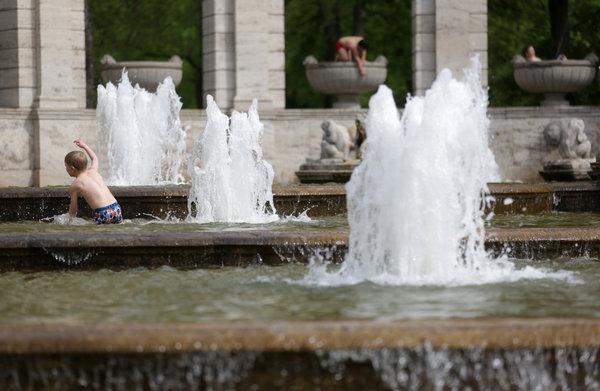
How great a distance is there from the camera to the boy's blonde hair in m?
15.1

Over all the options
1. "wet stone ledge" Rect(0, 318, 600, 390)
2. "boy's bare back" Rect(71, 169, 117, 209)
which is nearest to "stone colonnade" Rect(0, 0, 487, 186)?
"boy's bare back" Rect(71, 169, 117, 209)

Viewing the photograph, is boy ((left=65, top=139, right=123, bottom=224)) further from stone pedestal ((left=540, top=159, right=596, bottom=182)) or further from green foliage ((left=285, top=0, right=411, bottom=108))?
green foliage ((left=285, top=0, right=411, bottom=108))

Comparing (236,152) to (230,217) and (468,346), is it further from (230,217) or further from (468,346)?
(468,346)

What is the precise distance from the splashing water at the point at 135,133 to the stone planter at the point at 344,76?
11.1 ft

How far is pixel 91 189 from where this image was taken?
15.3 meters

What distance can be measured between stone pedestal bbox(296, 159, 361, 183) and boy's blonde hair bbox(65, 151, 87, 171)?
26.7 feet

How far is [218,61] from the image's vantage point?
86.6 feet

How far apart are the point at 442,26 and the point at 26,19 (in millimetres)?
7744

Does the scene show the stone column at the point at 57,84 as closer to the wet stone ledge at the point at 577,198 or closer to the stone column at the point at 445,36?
the stone column at the point at 445,36

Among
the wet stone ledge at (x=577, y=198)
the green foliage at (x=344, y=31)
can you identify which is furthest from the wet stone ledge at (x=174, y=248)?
the green foliage at (x=344, y=31)

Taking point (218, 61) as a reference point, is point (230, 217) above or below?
below

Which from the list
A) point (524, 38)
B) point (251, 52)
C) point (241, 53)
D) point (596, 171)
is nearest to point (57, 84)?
point (241, 53)

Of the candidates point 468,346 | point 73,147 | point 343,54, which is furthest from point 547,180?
point 468,346

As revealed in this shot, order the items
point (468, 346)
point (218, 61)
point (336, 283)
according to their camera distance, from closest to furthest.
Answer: point (468, 346), point (336, 283), point (218, 61)
